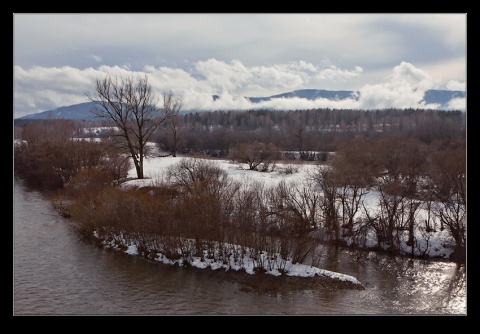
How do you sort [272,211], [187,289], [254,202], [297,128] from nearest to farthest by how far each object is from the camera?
[187,289]
[254,202]
[272,211]
[297,128]

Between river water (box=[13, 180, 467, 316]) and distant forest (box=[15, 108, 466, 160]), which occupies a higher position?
distant forest (box=[15, 108, 466, 160])

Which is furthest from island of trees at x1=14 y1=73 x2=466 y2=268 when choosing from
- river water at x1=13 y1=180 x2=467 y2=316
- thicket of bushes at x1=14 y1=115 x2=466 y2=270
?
river water at x1=13 y1=180 x2=467 y2=316

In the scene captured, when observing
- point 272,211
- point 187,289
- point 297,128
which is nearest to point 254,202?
point 272,211

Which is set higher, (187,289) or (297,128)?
(297,128)

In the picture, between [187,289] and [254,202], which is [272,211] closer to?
[254,202]

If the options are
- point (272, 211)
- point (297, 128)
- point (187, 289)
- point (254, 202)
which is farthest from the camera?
point (297, 128)

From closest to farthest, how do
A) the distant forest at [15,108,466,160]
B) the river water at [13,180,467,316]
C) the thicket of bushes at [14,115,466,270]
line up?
the river water at [13,180,467,316] < the thicket of bushes at [14,115,466,270] < the distant forest at [15,108,466,160]

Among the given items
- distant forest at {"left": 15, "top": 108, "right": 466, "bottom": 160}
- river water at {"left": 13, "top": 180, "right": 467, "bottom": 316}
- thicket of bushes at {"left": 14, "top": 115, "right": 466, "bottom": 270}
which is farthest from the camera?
distant forest at {"left": 15, "top": 108, "right": 466, "bottom": 160}

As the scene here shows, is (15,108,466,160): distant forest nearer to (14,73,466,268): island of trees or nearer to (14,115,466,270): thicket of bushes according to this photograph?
(14,73,466,268): island of trees
